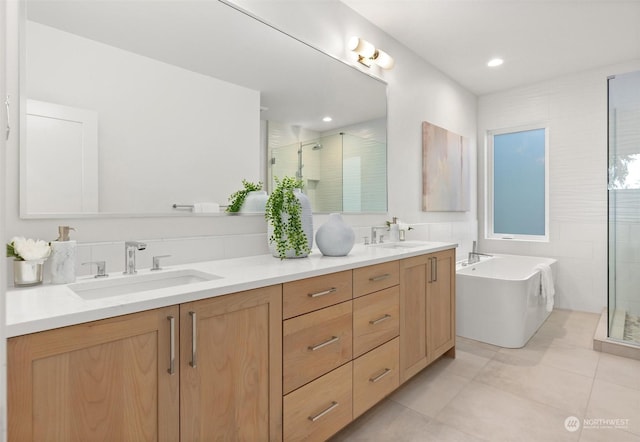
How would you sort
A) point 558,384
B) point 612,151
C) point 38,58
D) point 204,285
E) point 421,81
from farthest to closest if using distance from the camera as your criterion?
point 421,81
point 612,151
point 558,384
point 38,58
point 204,285

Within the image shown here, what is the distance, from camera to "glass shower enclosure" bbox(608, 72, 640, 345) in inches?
99.7

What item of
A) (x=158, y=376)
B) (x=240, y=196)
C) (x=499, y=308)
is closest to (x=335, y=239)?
(x=240, y=196)

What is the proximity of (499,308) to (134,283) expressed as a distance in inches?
102

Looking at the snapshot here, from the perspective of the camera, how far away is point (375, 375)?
1.71 meters

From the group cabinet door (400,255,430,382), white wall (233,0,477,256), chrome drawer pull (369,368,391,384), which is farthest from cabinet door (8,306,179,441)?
white wall (233,0,477,256)

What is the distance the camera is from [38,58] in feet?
3.99

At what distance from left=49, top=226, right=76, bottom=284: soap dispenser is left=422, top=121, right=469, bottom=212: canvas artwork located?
9.14ft

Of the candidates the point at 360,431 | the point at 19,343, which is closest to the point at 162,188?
the point at 19,343

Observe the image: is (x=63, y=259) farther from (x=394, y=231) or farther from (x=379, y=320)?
(x=394, y=231)

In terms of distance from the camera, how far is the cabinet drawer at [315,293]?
1.30 metres

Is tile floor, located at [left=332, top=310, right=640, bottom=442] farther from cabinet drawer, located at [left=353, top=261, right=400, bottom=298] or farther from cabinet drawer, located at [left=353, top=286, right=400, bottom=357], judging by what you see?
cabinet drawer, located at [left=353, top=261, right=400, bottom=298]

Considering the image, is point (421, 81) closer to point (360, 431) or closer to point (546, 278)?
point (546, 278)

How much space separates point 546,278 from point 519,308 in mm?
573

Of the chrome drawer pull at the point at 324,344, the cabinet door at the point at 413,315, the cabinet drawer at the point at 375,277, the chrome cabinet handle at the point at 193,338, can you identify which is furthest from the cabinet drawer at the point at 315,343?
the cabinet door at the point at 413,315
